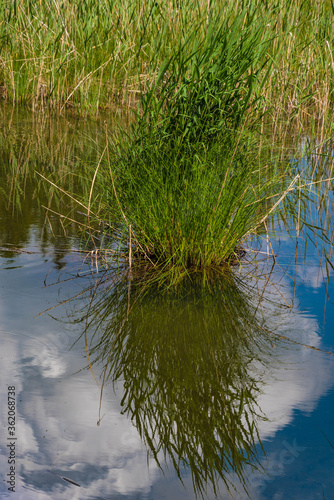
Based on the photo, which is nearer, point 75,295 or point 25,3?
point 75,295

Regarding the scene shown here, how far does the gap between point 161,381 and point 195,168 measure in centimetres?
107

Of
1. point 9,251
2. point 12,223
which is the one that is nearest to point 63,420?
point 9,251

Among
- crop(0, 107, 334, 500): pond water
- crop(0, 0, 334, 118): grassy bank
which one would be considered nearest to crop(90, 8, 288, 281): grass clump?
crop(0, 107, 334, 500): pond water

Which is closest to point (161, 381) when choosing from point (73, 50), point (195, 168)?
point (195, 168)

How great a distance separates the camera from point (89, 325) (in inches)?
90.5

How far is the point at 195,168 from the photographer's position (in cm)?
265

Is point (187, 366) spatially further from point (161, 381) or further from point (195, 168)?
point (195, 168)

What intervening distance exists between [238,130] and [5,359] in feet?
4.83

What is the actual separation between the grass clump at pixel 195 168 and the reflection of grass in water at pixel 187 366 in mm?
220

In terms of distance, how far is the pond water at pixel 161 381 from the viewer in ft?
5.02

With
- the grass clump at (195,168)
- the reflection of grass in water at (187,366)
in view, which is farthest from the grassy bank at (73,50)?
the reflection of grass in water at (187,366)

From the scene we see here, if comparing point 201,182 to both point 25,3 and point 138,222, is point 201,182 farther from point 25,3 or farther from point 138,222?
point 25,3

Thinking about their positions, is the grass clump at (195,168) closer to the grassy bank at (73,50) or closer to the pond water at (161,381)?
the pond water at (161,381)

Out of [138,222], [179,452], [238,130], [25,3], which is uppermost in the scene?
[25,3]
